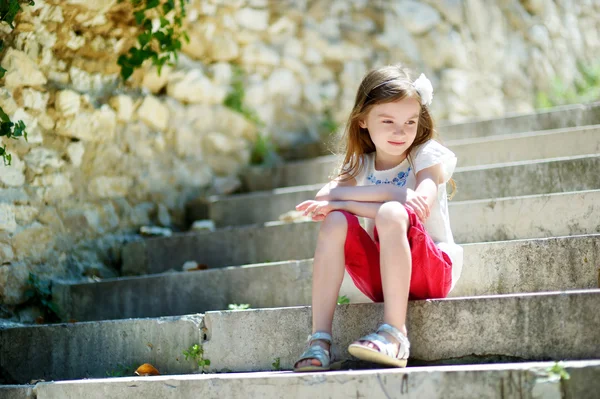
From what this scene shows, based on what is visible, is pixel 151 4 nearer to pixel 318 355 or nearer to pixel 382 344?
pixel 318 355

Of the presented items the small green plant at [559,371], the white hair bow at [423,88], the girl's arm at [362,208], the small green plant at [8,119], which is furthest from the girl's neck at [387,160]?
the small green plant at [8,119]

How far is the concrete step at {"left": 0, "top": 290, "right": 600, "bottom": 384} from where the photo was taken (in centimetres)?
212

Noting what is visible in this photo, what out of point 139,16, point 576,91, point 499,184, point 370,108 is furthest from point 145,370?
point 576,91

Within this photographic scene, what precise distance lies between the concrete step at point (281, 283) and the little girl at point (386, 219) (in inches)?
9.2

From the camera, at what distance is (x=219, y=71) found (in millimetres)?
4371

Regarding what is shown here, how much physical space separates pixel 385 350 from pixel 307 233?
136 centimetres

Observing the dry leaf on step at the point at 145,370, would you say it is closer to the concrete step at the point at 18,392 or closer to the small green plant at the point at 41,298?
the concrete step at the point at 18,392

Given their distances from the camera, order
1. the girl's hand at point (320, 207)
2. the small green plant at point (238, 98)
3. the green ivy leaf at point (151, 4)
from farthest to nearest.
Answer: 1. the small green plant at point (238, 98)
2. the green ivy leaf at point (151, 4)
3. the girl's hand at point (320, 207)

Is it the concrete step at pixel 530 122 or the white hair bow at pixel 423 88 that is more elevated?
the concrete step at pixel 530 122

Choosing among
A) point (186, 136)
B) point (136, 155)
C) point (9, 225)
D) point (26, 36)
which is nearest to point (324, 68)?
point (186, 136)

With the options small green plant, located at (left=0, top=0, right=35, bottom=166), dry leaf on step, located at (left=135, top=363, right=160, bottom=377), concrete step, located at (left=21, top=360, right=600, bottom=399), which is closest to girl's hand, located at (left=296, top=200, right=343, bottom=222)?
concrete step, located at (left=21, top=360, right=600, bottom=399)

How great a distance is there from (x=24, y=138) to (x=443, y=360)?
6.83 feet

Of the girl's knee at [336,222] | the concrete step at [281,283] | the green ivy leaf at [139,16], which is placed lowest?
the concrete step at [281,283]

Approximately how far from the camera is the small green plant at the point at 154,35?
12.1 feet
